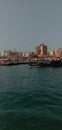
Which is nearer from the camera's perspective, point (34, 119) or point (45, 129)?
point (45, 129)

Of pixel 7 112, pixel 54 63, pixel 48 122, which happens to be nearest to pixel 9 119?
pixel 7 112

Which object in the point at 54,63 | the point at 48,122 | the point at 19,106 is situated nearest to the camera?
the point at 48,122

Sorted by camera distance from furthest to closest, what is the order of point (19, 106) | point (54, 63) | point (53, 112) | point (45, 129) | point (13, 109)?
point (54, 63)
point (19, 106)
point (13, 109)
point (53, 112)
point (45, 129)

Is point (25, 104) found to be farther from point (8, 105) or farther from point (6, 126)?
point (6, 126)

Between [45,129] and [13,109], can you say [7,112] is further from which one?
[45,129]

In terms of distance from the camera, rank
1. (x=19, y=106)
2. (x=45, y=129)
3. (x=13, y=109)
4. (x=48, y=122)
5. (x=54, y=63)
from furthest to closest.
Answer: (x=54, y=63) → (x=19, y=106) → (x=13, y=109) → (x=48, y=122) → (x=45, y=129)

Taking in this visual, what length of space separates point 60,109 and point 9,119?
13.2ft

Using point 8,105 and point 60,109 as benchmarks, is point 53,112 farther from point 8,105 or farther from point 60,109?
point 8,105

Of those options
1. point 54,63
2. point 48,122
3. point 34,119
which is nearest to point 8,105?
point 34,119

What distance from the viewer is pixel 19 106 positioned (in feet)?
44.7

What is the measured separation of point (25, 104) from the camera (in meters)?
14.2

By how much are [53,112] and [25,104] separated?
3200mm

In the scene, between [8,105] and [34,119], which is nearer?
[34,119]

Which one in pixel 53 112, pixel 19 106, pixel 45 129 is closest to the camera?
pixel 45 129
